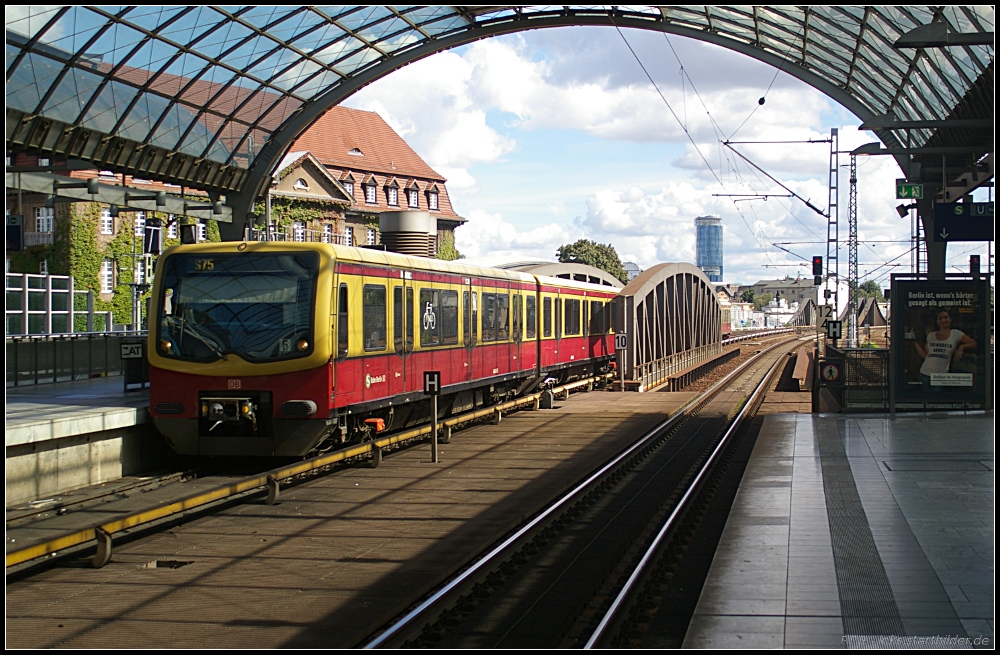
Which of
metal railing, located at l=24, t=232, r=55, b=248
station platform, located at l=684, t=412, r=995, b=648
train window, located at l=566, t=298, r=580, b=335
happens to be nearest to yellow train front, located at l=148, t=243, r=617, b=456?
station platform, located at l=684, t=412, r=995, b=648

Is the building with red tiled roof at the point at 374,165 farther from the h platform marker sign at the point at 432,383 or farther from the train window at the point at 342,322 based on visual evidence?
the train window at the point at 342,322

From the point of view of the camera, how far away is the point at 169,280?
14.0 m

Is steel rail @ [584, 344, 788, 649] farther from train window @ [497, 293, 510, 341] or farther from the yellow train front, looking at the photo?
train window @ [497, 293, 510, 341]

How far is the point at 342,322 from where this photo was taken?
1392 centimetres

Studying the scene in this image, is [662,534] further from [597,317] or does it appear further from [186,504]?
[597,317]

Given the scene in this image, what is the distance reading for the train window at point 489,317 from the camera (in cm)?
2080

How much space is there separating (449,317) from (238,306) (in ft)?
18.4

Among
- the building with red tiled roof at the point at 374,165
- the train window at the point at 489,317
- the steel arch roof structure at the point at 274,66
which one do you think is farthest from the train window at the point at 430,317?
the building with red tiled roof at the point at 374,165

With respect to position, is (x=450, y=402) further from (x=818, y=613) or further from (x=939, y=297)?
(x=818, y=613)

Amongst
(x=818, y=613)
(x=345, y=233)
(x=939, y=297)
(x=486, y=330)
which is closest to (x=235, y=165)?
(x=486, y=330)

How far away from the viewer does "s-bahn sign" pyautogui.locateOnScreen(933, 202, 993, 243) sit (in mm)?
20000

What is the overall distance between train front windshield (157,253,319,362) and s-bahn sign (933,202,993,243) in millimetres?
13409

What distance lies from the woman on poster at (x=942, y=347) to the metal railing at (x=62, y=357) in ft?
50.6

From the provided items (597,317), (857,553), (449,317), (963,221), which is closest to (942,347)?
(963,221)
